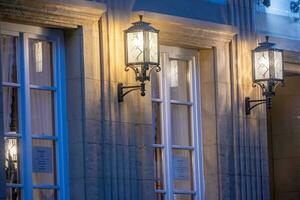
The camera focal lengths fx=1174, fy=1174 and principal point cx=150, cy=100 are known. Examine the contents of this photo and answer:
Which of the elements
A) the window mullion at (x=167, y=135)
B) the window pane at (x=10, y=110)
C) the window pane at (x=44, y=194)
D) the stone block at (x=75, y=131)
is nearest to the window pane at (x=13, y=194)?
the window pane at (x=44, y=194)

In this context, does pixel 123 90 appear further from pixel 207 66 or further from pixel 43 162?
pixel 207 66

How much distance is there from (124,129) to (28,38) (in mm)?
1466

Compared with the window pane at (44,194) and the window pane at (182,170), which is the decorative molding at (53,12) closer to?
the window pane at (44,194)

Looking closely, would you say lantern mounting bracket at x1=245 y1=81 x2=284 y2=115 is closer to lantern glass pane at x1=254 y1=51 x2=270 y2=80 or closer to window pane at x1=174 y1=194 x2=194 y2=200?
lantern glass pane at x1=254 y1=51 x2=270 y2=80

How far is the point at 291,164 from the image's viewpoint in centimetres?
1652

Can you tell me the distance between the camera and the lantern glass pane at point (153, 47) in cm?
1224

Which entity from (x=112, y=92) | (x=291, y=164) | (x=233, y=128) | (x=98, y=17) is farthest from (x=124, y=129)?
(x=291, y=164)

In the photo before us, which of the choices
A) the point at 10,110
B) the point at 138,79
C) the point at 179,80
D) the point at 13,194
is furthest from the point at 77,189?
the point at 179,80

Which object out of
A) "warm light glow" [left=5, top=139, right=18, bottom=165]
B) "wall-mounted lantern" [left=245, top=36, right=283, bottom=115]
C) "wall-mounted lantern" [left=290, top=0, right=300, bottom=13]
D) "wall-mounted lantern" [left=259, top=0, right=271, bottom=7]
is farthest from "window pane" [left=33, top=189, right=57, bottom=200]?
"wall-mounted lantern" [left=290, top=0, right=300, bottom=13]

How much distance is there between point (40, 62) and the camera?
12.0 metres

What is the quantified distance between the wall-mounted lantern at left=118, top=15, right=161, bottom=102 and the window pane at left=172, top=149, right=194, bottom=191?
1.45 metres

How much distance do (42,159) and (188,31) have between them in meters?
2.58

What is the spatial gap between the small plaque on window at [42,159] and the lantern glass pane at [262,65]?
10.6ft

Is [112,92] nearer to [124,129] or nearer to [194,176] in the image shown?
[124,129]
